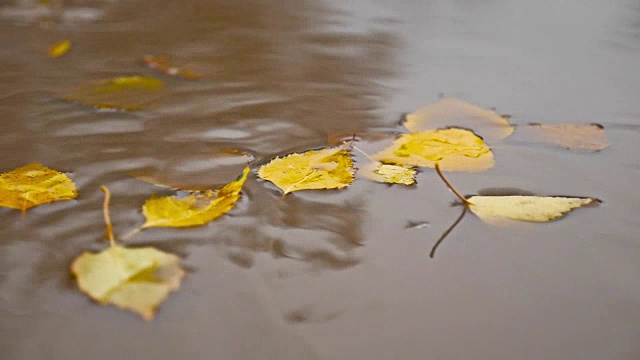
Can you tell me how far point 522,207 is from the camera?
0.73m

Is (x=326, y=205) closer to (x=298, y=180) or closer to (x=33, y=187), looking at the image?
(x=298, y=180)

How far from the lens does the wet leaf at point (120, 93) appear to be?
3.26 feet

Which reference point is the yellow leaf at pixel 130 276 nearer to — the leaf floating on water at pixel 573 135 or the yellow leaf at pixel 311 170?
the yellow leaf at pixel 311 170

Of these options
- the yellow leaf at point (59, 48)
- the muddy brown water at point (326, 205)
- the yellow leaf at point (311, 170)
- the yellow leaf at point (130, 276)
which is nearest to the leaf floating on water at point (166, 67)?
the muddy brown water at point (326, 205)

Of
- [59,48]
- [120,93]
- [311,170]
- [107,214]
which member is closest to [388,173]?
[311,170]

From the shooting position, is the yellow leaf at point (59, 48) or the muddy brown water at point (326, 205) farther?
the yellow leaf at point (59, 48)

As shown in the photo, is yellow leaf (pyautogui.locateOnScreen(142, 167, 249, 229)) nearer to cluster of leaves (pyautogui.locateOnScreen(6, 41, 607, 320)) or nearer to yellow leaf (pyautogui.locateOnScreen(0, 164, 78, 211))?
cluster of leaves (pyautogui.locateOnScreen(6, 41, 607, 320))

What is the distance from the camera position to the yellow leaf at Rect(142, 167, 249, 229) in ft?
2.28

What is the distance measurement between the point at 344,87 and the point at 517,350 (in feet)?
2.04

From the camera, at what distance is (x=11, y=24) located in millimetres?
1379

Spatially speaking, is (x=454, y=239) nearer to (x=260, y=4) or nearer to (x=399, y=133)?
(x=399, y=133)

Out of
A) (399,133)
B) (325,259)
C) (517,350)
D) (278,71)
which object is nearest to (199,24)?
(278,71)

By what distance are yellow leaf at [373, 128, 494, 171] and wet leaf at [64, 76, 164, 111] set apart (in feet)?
1.32

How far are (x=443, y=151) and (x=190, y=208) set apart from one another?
1.14 feet
